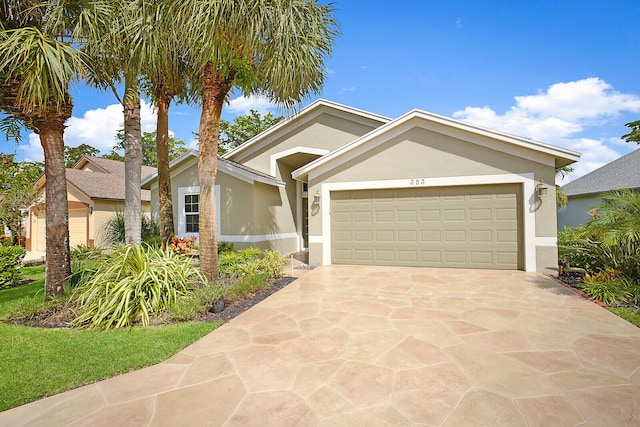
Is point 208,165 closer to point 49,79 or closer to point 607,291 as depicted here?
point 49,79

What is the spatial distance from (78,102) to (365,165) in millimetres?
7563

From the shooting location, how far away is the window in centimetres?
1187

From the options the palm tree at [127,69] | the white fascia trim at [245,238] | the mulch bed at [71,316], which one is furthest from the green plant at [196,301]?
the white fascia trim at [245,238]

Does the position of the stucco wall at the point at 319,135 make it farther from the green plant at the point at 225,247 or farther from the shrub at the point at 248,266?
the shrub at the point at 248,266

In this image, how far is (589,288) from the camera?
6125mm

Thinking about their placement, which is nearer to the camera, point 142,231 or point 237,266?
point 237,266

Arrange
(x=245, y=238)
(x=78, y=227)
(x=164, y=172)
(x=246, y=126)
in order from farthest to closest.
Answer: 1. (x=246, y=126)
2. (x=78, y=227)
3. (x=245, y=238)
4. (x=164, y=172)

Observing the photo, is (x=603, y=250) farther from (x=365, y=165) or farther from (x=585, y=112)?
(x=585, y=112)

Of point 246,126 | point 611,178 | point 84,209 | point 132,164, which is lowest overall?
point 84,209

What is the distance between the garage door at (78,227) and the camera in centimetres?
1623

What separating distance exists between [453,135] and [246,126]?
21.6 meters

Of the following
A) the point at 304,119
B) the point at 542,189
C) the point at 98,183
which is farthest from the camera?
the point at 98,183

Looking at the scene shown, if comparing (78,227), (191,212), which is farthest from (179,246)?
(78,227)

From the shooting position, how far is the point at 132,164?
23.9 feet
